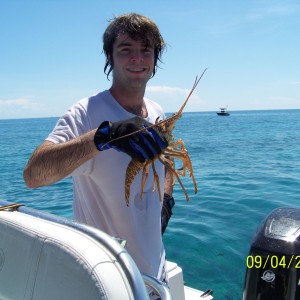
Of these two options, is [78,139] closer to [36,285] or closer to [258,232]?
[36,285]

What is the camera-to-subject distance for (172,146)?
103 inches

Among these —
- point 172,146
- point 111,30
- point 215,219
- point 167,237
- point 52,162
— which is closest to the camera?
point 52,162

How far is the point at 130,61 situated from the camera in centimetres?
222

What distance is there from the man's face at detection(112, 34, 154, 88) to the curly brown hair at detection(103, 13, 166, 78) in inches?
1.5

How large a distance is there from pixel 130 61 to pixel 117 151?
580 mm

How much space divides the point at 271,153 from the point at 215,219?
11.2 m

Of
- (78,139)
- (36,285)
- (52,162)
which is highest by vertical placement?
(78,139)

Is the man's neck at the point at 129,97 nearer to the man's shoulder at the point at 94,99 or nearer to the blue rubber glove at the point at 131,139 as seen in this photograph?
the man's shoulder at the point at 94,99

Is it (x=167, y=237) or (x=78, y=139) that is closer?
(x=78, y=139)

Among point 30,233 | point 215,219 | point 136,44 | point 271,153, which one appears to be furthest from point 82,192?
point 271,153

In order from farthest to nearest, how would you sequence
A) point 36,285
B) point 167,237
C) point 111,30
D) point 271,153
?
point 271,153, point 167,237, point 111,30, point 36,285

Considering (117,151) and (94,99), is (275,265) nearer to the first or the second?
(117,151)

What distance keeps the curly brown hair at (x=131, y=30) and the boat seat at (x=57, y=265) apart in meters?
1.28

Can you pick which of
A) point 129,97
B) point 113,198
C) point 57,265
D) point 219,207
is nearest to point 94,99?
point 129,97
